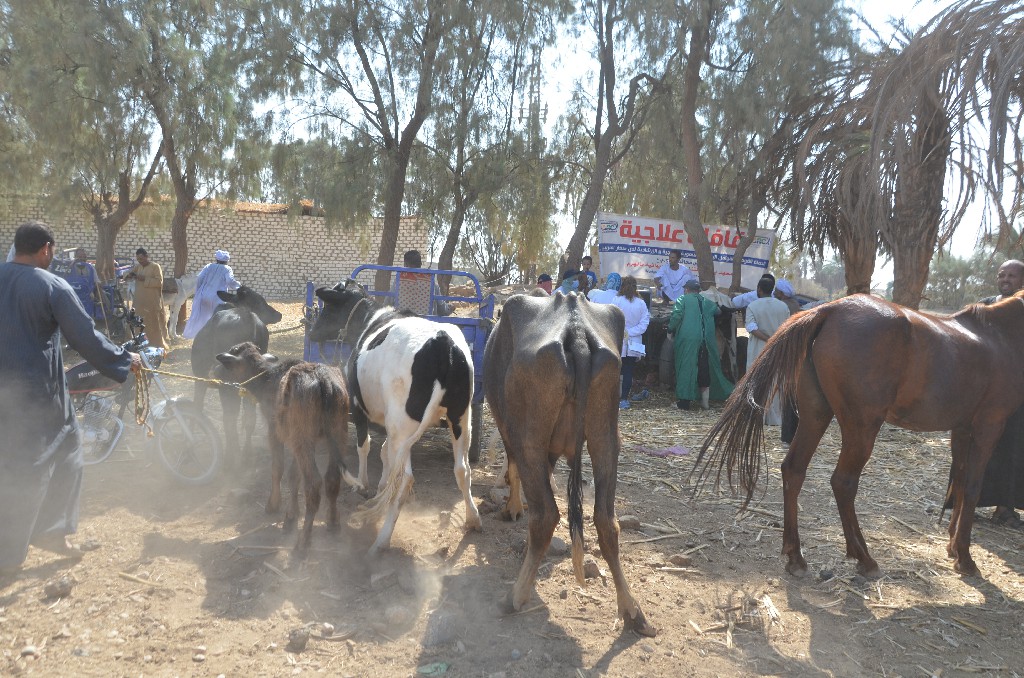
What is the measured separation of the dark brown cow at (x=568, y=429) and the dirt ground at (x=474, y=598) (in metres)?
0.38

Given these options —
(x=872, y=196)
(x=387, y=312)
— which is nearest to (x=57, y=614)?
(x=387, y=312)

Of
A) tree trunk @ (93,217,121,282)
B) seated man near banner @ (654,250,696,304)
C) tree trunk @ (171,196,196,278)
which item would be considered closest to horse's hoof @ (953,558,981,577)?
seated man near banner @ (654,250,696,304)

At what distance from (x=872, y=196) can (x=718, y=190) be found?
315 inches

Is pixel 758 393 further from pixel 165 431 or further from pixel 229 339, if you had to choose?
pixel 165 431

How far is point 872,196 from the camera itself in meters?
8.31

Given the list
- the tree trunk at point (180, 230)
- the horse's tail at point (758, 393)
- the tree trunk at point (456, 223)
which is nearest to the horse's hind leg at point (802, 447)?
the horse's tail at point (758, 393)

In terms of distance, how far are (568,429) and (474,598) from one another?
111 cm

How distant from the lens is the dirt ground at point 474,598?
342 centimetres

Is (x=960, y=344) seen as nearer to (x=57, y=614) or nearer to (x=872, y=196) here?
(x=872, y=196)

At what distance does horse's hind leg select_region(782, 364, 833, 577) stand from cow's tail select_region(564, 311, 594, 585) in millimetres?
1743

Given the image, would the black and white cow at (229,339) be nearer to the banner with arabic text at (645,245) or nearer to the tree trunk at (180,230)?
the banner with arabic text at (645,245)

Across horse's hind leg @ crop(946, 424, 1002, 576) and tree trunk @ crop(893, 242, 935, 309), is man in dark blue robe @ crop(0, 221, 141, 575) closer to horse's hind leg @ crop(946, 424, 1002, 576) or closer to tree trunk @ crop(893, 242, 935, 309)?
horse's hind leg @ crop(946, 424, 1002, 576)

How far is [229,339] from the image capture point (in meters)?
6.13

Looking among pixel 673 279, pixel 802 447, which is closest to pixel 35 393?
pixel 802 447
